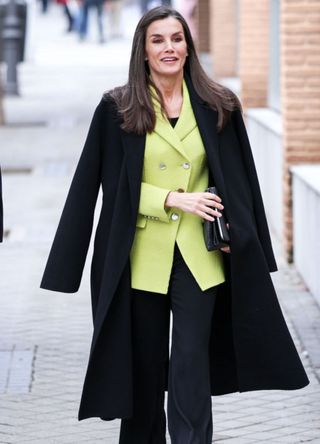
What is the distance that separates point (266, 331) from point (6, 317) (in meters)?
3.69

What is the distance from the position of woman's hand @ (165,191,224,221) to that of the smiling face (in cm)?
42

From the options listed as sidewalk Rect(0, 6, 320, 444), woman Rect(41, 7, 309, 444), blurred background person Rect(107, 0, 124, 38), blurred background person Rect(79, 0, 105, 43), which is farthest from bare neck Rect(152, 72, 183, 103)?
blurred background person Rect(107, 0, 124, 38)

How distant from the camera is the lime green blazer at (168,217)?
4.78m

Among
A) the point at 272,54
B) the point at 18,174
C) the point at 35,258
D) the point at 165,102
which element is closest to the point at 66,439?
the point at 165,102

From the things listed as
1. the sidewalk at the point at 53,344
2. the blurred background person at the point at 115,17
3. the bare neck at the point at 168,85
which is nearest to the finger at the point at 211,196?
the bare neck at the point at 168,85

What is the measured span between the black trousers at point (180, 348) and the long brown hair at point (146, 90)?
1.54 ft

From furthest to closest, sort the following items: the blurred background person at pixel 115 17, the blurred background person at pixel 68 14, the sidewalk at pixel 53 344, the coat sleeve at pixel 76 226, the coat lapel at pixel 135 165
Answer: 1. the blurred background person at pixel 68 14
2. the blurred background person at pixel 115 17
3. the sidewalk at pixel 53 344
4. the coat sleeve at pixel 76 226
5. the coat lapel at pixel 135 165

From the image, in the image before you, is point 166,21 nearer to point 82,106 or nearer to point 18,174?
point 18,174

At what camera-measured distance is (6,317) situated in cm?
845

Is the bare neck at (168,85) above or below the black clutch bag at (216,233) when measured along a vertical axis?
above

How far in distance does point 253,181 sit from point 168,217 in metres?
0.36

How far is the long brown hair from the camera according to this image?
4770 mm

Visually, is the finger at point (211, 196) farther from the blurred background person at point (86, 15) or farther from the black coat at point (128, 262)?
the blurred background person at point (86, 15)

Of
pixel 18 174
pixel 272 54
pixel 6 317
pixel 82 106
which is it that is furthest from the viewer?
pixel 82 106
